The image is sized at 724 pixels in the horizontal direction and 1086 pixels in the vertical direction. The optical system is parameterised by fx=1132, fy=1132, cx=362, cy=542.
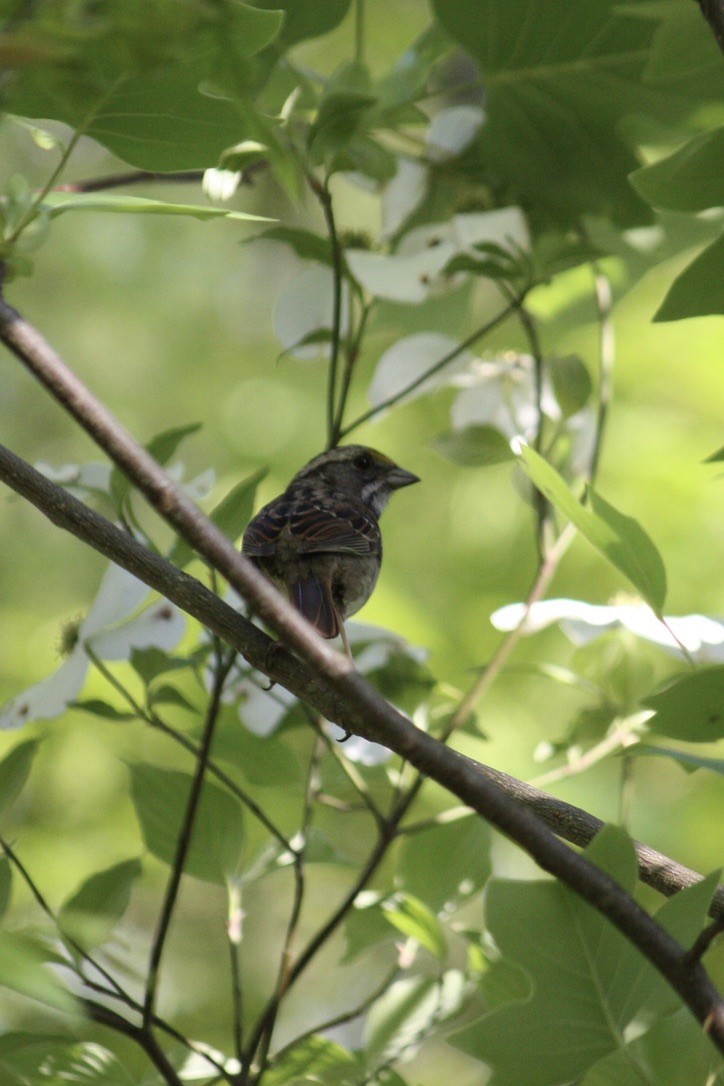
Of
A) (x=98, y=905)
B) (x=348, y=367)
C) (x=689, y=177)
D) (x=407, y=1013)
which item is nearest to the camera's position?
(x=689, y=177)

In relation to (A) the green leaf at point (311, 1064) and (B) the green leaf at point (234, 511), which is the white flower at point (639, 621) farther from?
(A) the green leaf at point (311, 1064)

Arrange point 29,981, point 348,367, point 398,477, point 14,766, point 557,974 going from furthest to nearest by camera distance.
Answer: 1. point 398,477
2. point 348,367
3. point 14,766
4. point 557,974
5. point 29,981

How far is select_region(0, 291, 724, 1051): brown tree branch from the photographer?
1.02 m

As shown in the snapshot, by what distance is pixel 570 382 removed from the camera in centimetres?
246

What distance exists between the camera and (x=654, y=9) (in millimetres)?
1942

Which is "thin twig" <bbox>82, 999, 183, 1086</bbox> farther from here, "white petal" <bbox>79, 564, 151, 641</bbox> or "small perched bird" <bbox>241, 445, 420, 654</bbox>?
"small perched bird" <bbox>241, 445, 420, 654</bbox>

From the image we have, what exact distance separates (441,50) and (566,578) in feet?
7.51

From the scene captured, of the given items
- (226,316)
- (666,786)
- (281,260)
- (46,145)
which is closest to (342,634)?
(46,145)

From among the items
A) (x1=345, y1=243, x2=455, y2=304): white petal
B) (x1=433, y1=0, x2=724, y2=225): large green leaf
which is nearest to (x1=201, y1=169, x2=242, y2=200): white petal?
(x1=345, y1=243, x2=455, y2=304): white petal

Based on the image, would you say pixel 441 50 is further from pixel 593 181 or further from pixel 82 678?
pixel 82 678

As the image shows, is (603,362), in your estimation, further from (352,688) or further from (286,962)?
(352,688)

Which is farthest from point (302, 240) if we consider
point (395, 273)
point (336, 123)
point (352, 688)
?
point (352, 688)

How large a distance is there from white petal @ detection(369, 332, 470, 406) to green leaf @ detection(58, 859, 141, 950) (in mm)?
1230

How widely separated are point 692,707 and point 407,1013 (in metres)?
0.91
